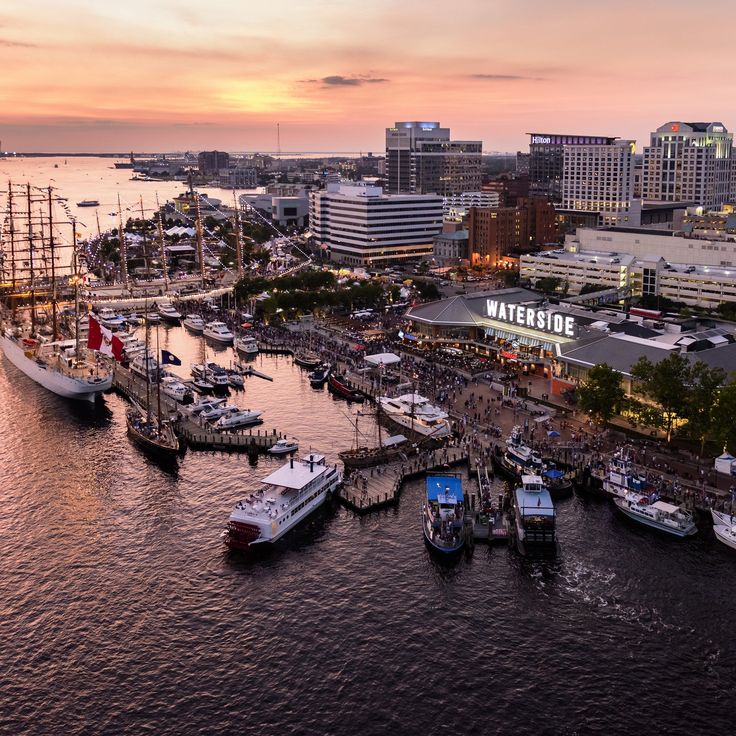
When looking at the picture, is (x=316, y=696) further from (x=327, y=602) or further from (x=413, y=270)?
(x=413, y=270)

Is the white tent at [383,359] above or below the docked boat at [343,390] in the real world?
above

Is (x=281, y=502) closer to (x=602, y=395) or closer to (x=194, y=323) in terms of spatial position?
(x=602, y=395)

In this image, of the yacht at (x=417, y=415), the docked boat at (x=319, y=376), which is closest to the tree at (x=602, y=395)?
the yacht at (x=417, y=415)

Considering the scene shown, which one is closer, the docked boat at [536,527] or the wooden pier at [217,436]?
the docked boat at [536,527]

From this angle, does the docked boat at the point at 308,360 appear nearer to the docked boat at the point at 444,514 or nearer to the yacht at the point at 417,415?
the yacht at the point at 417,415

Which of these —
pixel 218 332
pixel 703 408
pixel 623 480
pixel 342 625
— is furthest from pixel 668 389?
pixel 218 332

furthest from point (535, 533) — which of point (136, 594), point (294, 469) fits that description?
point (136, 594)

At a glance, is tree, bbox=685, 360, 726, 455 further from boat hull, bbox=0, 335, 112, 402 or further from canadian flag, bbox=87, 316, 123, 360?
boat hull, bbox=0, 335, 112, 402
